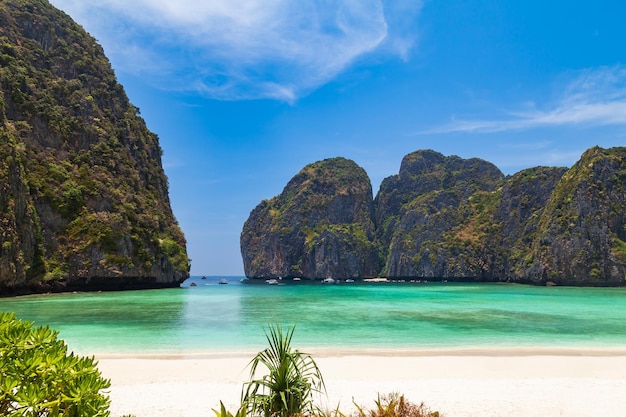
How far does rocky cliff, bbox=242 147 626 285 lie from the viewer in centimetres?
8975

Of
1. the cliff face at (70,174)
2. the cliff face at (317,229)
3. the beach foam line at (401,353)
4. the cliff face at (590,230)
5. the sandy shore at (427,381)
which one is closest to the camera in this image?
the sandy shore at (427,381)

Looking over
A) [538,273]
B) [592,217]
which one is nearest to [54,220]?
[538,273]

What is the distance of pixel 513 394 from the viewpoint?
28.8ft

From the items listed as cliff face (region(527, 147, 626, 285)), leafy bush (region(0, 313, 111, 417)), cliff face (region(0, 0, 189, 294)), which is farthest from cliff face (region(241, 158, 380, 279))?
leafy bush (region(0, 313, 111, 417))

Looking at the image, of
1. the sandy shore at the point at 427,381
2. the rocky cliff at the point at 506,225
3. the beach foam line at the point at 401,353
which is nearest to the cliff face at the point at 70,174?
the beach foam line at the point at 401,353

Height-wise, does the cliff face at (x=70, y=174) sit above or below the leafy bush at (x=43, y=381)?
above

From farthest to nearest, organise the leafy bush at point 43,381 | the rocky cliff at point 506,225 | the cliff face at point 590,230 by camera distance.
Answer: the rocky cliff at point 506,225 < the cliff face at point 590,230 < the leafy bush at point 43,381

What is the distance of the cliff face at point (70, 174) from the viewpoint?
1871 inches

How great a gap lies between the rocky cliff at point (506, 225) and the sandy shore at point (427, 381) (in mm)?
90067

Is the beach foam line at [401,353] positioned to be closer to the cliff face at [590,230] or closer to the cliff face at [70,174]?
the cliff face at [70,174]

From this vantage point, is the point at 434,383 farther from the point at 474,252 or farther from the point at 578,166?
the point at 474,252

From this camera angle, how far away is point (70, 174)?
59.7 meters

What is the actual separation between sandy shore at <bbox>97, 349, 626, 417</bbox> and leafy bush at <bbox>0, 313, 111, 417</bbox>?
414 cm

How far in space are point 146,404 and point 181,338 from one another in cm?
1035
